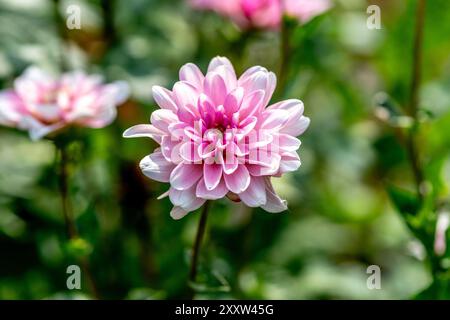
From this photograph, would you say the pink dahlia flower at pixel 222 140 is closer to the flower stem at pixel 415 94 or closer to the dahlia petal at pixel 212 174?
the dahlia petal at pixel 212 174

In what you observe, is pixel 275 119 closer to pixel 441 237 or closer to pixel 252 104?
pixel 252 104

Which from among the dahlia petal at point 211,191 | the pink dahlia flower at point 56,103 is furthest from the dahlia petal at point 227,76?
the pink dahlia flower at point 56,103

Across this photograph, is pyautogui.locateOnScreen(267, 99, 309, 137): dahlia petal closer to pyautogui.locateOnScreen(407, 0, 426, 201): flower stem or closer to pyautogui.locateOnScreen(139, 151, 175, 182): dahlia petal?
pyautogui.locateOnScreen(139, 151, 175, 182): dahlia petal

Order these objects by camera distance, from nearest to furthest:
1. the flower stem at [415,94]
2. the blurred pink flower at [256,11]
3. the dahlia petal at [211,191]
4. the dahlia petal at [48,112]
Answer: the dahlia petal at [211,191] < the dahlia petal at [48,112] < the flower stem at [415,94] < the blurred pink flower at [256,11]

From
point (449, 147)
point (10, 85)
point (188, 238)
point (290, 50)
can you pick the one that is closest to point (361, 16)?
point (449, 147)

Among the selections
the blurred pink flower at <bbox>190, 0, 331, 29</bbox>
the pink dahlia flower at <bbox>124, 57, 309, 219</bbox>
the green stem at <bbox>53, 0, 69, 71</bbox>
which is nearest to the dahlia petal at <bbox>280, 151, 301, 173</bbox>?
the pink dahlia flower at <bbox>124, 57, 309, 219</bbox>

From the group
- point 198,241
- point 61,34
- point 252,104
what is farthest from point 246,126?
point 61,34

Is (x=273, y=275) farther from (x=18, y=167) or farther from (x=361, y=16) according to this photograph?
(x=361, y=16)

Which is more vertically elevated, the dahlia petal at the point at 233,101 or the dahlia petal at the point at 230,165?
the dahlia petal at the point at 233,101
